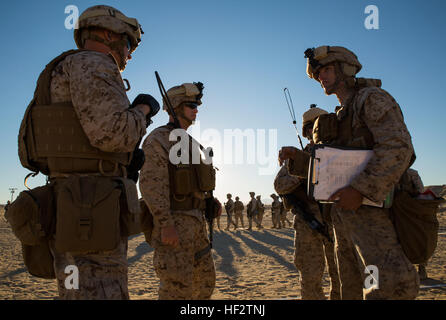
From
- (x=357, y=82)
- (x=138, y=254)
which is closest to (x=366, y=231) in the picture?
(x=357, y=82)

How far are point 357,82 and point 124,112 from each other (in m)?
2.10

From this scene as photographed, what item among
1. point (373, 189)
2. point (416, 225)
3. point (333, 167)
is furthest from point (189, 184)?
point (416, 225)

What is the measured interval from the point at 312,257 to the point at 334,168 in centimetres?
192

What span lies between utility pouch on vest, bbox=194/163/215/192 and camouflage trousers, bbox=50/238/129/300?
138cm

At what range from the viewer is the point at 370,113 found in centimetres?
248

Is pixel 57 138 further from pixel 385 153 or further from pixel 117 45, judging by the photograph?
pixel 385 153

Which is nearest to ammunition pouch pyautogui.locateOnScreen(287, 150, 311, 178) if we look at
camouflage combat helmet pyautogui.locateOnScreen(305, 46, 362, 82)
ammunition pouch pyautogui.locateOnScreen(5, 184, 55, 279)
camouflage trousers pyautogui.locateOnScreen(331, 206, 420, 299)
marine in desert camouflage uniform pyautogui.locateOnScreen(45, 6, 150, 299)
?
camouflage trousers pyautogui.locateOnScreen(331, 206, 420, 299)

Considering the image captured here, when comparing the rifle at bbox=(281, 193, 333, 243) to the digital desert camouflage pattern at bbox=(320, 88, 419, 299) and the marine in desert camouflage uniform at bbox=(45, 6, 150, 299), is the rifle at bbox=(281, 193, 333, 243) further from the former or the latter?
the marine in desert camouflage uniform at bbox=(45, 6, 150, 299)

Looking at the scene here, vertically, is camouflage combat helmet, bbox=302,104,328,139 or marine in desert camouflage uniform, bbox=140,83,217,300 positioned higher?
camouflage combat helmet, bbox=302,104,328,139

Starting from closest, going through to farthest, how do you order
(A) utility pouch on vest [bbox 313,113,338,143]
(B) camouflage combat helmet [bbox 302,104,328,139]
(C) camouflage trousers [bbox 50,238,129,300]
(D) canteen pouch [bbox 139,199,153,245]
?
(C) camouflage trousers [bbox 50,238,129,300], (A) utility pouch on vest [bbox 313,113,338,143], (D) canteen pouch [bbox 139,199,153,245], (B) camouflage combat helmet [bbox 302,104,328,139]

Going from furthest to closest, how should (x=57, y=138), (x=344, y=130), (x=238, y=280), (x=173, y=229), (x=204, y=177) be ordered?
(x=238, y=280)
(x=204, y=177)
(x=173, y=229)
(x=344, y=130)
(x=57, y=138)

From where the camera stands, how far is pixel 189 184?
10.3 feet

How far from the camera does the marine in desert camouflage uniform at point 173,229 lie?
2.87 meters

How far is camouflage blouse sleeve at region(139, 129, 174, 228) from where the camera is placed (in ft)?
9.70
